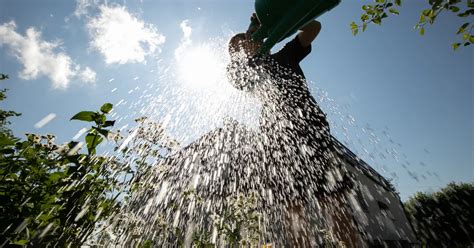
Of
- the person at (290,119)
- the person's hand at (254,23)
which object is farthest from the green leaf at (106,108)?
the person at (290,119)

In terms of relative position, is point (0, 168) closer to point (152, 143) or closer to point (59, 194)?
point (59, 194)

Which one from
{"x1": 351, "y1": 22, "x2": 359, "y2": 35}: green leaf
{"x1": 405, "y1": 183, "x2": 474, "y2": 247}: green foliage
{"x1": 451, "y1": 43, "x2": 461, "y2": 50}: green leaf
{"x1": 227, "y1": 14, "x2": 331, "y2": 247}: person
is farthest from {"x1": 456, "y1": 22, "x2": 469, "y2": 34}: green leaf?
{"x1": 405, "y1": 183, "x2": 474, "y2": 247}: green foliage

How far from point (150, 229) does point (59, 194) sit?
212 centimetres

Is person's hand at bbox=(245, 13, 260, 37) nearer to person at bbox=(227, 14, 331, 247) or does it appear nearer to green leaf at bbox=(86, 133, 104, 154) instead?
person at bbox=(227, 14, 331, 247)

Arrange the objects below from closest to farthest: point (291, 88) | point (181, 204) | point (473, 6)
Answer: point (473, 6) < point (181, 204) < point (291, 88)

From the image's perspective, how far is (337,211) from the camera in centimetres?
543

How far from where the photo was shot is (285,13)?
9.37 feet

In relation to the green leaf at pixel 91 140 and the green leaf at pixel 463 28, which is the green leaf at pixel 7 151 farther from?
the green leaf at pixel 463 28

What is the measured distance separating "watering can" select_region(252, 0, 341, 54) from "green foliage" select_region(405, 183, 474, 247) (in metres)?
19.6

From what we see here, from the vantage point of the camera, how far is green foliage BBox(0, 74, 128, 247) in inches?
39.3

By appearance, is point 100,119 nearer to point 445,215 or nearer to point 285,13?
point 285,13

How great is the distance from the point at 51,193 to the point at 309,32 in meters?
5.41

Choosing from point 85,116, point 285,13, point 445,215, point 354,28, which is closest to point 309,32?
point 285,13

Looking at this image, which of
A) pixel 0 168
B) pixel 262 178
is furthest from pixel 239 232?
pixel 262 178
